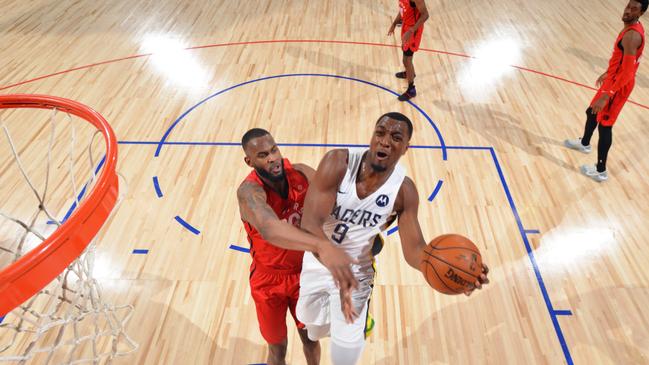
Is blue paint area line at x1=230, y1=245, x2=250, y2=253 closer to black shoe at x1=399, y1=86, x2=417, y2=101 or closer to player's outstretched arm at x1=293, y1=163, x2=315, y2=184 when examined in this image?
player's outstretched arm at x1=293, y1=163, x2=315, y2=184

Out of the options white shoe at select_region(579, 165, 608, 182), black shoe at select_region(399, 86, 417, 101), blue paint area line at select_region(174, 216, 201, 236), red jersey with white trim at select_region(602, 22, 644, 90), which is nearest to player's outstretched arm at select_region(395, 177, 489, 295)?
blue paint area line at select_region(174, 216, 201, 236)

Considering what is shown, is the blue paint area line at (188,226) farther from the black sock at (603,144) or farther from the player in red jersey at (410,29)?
the black sock at (603,144)

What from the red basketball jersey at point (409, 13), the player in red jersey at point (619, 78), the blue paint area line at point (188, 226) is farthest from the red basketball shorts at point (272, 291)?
the red basketball jersey at point (409, 13)

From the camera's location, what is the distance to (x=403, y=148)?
6.61 feet

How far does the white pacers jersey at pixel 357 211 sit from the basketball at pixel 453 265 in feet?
1.05

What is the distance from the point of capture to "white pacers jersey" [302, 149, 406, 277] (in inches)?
81.4

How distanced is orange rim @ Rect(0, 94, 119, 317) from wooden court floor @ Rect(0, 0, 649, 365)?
1.52 metres

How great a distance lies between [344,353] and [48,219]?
10.9 feet

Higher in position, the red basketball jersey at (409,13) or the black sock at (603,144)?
the red basketball jersey at (409,13)

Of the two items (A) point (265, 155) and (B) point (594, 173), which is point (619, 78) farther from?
(A) point (265, 155)

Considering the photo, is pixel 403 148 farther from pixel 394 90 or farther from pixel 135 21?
pixel 135 21

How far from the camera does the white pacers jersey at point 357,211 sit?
6.79 feet

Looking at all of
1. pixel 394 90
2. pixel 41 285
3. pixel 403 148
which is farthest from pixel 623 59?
pixel 41 285

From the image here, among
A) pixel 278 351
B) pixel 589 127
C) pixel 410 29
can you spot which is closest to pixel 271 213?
pixel 278 351
